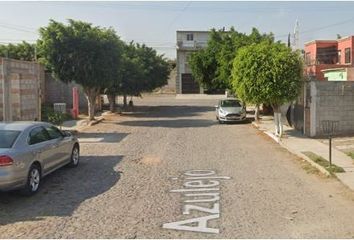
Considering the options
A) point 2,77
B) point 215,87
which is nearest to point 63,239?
point 2,77

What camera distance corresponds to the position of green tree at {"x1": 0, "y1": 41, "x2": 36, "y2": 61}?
5381cm

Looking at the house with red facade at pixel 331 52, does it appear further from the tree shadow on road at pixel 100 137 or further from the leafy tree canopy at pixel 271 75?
the tree shadow on road at pixel 100 137

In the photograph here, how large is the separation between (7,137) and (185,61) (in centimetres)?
6451

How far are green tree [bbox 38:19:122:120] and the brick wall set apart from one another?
18.1 ft

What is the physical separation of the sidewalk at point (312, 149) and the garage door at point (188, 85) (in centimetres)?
4916

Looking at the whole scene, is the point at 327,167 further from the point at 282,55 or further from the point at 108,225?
Answer: the point at 282,55

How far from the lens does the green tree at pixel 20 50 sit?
177 feet

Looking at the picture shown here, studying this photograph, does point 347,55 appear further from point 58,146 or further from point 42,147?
point 42,147

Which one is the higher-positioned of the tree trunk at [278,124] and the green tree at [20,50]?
the green tree at [20,50]

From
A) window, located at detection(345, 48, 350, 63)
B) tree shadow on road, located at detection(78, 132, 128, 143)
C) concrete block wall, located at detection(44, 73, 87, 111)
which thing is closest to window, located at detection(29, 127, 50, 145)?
tree shadow on road, located at detection(78, 132, 128, 143)

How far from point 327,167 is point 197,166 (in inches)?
140

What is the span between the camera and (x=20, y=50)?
2179 inches

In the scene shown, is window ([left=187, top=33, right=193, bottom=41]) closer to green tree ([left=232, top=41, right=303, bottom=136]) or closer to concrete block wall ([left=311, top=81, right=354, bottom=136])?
green tree ([left=232, top=41, right=303, bottom=136])

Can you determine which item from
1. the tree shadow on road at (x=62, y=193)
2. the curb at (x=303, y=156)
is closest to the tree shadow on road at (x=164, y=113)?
the curb at (x=303, y=156)
